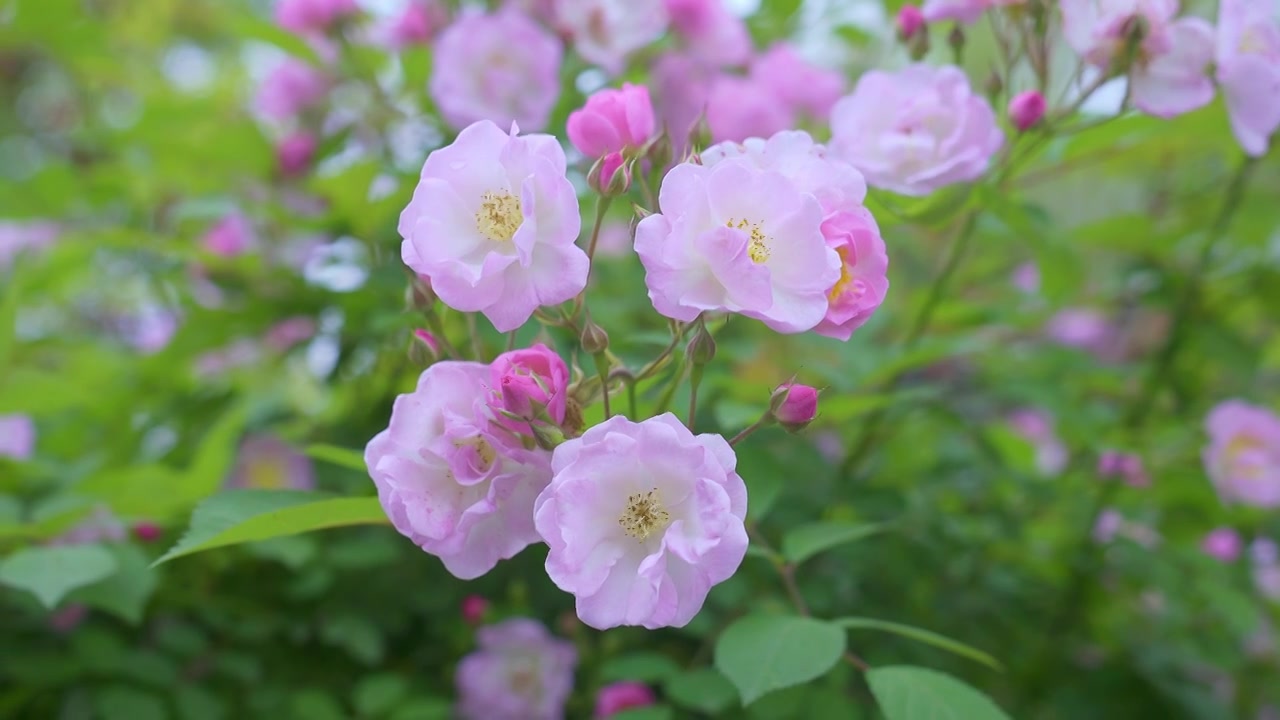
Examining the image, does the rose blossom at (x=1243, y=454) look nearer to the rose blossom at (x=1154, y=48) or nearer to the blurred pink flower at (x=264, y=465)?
the rose blossom at (x=1154, y=48)

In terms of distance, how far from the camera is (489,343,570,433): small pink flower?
54 cm

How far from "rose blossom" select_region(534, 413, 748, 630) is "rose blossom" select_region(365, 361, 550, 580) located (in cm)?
5

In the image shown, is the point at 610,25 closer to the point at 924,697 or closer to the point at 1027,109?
the point at 1027,109

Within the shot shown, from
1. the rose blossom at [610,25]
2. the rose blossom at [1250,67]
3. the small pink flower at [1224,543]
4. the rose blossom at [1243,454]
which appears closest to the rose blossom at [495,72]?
the rose blossom at [610,25]

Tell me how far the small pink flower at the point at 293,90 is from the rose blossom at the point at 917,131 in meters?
1.00

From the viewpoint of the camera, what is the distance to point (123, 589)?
86 centimetres

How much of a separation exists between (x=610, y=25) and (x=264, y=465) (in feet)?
2.35

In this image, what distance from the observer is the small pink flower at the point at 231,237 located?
1.44 meters

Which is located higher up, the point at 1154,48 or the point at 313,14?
the point at 1154,48

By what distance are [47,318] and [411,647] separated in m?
2.24

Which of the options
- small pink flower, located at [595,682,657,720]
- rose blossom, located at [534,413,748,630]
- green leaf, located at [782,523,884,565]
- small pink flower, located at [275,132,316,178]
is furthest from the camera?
small pink flower, located at [275,132,316,178]

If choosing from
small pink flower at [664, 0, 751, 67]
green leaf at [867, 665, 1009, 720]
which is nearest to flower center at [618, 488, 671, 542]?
green leaf at [867, 665, 1009, 720]

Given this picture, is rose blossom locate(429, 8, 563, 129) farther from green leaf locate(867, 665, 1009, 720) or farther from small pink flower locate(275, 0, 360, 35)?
green leaf locate(867, 665, 1009, 720)

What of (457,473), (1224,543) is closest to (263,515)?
(457,473)
